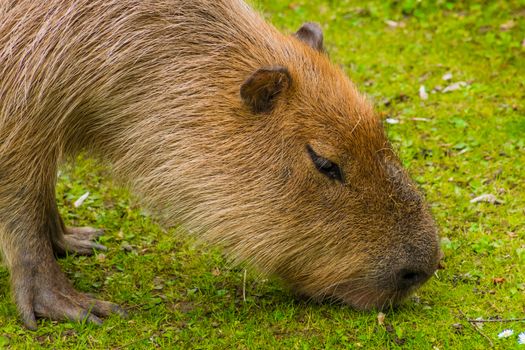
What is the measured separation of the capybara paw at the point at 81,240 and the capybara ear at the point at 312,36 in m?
2.22

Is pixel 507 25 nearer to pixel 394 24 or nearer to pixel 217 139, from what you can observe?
pixel 394 24

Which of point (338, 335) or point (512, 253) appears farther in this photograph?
point (512, 253)

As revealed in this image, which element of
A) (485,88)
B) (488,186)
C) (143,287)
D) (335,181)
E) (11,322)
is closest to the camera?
(335,181)

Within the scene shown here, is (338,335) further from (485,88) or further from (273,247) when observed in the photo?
(485,88)

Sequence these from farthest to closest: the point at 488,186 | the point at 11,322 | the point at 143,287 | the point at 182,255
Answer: the point at 488,186
the point at 182,255
the point at 143,287
the point at 11,322

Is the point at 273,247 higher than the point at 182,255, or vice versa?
the point at 273,247

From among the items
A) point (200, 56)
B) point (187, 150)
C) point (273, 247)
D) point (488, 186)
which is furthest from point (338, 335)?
point (488, 186)

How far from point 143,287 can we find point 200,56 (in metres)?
1.73

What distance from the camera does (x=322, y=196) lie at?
534 cm

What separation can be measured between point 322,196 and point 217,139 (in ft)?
2.37

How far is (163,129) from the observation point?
5.52m

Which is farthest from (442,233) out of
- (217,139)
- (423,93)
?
(423,93)

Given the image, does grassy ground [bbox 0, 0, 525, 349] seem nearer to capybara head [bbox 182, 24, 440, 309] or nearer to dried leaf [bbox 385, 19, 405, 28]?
dried leaf [bbox 385, 19, 405, 28]

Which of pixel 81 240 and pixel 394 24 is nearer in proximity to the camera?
pixel 81 240
